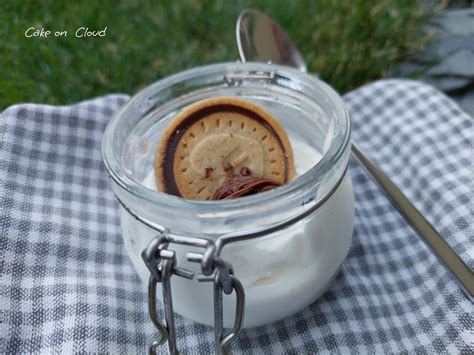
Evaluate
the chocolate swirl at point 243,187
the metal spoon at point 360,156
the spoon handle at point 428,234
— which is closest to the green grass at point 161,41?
the metal spoon at point 360,156

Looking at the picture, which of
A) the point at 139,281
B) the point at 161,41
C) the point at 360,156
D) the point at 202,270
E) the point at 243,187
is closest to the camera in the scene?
the point at 202,270

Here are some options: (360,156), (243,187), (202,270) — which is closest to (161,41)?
(360,156)

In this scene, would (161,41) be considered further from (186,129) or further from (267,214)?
(267,214)

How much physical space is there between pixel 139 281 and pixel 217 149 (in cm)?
19

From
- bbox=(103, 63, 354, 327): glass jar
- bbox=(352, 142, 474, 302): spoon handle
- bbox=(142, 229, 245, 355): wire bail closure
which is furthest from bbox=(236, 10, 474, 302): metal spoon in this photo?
bbox=(142, 229, 245, 355): wire bail closure

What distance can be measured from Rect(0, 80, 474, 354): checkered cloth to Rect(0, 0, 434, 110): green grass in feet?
0.85

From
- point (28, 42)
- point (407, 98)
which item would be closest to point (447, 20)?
point (407, 98)

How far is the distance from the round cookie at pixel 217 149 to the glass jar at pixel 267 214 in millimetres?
48

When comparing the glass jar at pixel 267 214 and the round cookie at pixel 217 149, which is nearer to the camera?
the glass jar at pixel 267 214

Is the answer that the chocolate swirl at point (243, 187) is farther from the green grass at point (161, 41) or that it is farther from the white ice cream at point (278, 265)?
the green grass at point (161, 41)

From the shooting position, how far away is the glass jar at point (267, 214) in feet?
1.69

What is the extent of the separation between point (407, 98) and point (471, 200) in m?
0.25

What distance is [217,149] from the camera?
0.64 metres

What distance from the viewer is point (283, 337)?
62cm
